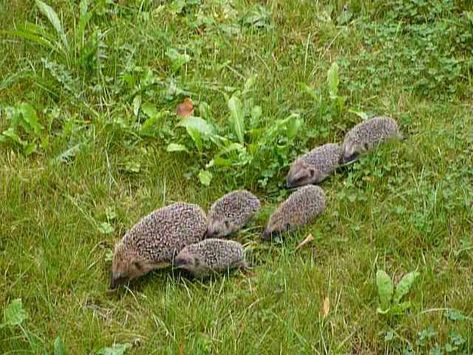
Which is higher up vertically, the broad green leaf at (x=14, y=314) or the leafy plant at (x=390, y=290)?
the broad green leaf at (x=14, y=314)

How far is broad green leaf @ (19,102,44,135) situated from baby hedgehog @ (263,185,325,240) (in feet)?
5.06

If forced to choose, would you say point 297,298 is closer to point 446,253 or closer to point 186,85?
point 446,253

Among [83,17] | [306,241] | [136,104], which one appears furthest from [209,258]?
[83,17]

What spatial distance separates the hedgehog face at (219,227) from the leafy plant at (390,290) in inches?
32.2

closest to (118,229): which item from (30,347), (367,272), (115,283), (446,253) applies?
(115,283)

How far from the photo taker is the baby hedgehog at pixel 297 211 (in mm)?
4656

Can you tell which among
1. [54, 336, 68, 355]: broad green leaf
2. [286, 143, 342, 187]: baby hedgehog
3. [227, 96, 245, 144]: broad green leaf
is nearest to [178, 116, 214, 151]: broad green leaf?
[227, 96, 245, 144]: broad green leaf

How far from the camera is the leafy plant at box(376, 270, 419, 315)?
421cm

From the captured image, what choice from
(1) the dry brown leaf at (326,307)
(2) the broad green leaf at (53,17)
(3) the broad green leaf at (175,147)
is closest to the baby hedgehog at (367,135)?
(3) the broad green leaf at (175,147)

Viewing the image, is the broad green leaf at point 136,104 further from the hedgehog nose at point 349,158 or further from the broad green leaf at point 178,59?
the hedgehog nose at point 349,158

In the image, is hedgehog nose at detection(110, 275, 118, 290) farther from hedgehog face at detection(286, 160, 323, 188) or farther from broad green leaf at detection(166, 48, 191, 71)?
broad green leaf at detection(166, 48, 191, 71)

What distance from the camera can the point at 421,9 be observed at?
20.1 ft

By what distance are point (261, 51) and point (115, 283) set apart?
212 centimetres

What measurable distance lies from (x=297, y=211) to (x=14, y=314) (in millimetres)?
1479
